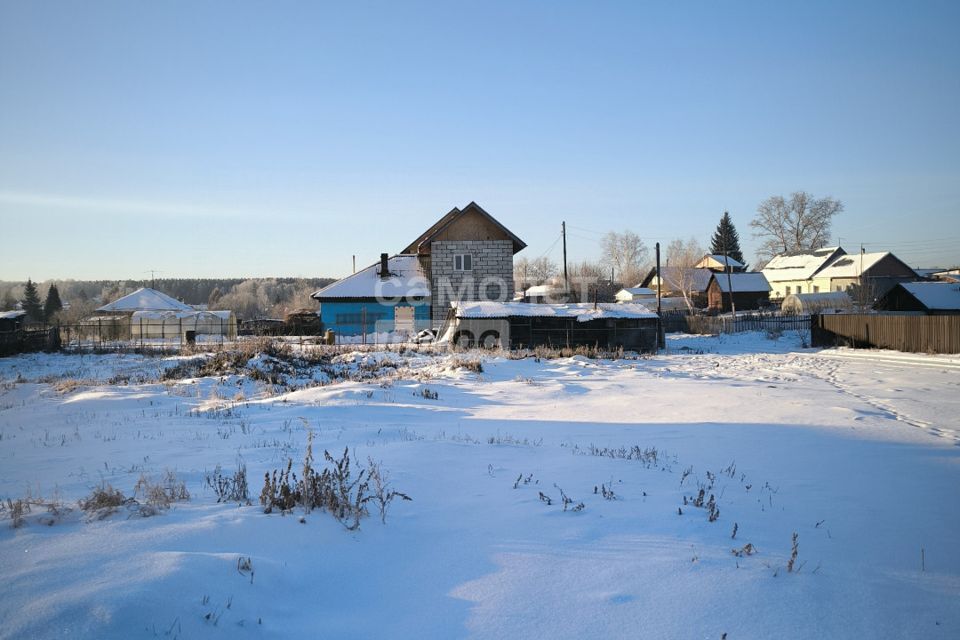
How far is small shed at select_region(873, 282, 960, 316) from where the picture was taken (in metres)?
33.2

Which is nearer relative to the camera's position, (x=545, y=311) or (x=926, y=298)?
(x=545, y=311)

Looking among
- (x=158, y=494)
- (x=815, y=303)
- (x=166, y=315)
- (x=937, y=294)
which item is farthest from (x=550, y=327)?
(x=815, y=303)

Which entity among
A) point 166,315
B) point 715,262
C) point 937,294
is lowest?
point 166,315

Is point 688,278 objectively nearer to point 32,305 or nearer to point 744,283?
point 744,283

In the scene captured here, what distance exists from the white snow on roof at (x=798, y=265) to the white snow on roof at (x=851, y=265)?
3.87 feet

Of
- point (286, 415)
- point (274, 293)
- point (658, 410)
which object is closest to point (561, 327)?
point (658, 410)

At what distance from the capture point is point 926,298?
3397 cm

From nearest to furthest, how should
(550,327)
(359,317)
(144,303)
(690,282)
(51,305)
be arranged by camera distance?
(550,327)
(359,317)
(144,303)
(690,282)
(51,305)

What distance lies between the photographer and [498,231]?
1241 inches

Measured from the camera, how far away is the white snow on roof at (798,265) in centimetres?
6384

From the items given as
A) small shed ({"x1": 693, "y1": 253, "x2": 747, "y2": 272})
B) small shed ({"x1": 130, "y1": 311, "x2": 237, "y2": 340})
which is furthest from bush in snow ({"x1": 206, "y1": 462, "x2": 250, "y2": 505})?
small shed ({"x1": 693, "y1": 253, "x2": 747, "y2": 272})

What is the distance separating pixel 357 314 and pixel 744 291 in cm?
4653

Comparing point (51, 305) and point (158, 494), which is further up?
point (51, 305)

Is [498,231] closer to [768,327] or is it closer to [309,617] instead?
[768,327]
